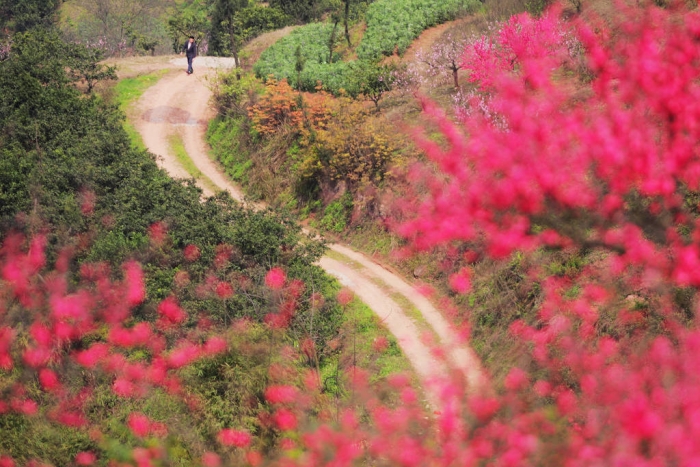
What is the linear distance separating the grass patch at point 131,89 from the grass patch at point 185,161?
2100 mm

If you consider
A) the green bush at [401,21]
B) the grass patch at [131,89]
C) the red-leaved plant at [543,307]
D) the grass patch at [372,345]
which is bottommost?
the grass patch at [372,345]

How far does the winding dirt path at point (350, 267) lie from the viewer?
674 inches

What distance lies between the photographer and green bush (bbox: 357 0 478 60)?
112 ft

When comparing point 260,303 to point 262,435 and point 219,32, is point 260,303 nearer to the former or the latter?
point 262,435

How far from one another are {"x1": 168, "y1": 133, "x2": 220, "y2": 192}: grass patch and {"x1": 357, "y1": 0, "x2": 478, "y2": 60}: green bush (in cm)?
1053

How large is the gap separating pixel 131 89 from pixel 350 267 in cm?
2302

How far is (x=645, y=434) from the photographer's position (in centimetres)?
1045

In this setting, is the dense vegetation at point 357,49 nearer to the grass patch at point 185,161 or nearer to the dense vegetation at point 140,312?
the grass patch at point 185,161

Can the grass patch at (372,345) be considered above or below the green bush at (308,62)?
below

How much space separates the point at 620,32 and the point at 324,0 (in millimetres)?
35694

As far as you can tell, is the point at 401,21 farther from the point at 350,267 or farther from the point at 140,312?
the point at 140,312

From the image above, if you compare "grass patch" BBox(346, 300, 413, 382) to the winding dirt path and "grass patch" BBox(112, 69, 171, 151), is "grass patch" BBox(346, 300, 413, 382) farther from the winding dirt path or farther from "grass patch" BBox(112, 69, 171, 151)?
"grass patch" BBox(112, 69, 171, 151)

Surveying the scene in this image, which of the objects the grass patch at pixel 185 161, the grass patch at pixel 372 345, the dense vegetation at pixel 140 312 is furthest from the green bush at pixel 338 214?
the grass patch at pixel 185 161

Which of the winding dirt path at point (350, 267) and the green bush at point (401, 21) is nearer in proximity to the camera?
the winding dirt path at point (350, 267)
